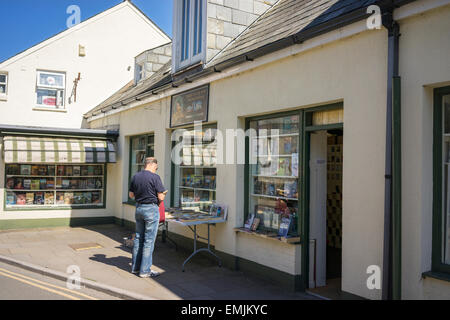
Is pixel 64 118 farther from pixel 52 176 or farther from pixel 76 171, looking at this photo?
pixel 52 176

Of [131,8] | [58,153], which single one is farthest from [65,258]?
[131,8]

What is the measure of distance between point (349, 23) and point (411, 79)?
3.92 ft

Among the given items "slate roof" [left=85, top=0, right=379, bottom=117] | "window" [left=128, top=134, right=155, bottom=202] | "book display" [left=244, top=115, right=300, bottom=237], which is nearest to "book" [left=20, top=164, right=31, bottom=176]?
"window" [left=128, top=134, right=155, bottom=202]

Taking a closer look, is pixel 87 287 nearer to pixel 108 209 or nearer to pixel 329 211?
pixel 329 211

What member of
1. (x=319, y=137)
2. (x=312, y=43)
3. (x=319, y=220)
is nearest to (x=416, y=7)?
(x=312, y=43)

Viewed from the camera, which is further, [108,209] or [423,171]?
[108,209]

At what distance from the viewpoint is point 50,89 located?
15883mm

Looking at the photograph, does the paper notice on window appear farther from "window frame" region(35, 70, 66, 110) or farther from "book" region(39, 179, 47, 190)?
"window frame" region(35, 70, 66, 110)

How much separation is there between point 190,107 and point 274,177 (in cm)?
299

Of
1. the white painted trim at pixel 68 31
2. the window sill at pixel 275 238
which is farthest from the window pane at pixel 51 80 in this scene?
the window sill at pixel 275 238

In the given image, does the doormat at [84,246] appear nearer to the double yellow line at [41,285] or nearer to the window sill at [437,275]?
the double yellow line at [41,285]

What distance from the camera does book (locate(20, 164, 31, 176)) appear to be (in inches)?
483

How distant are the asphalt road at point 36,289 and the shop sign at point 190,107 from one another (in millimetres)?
4062

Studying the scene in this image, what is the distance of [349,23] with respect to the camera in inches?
208
